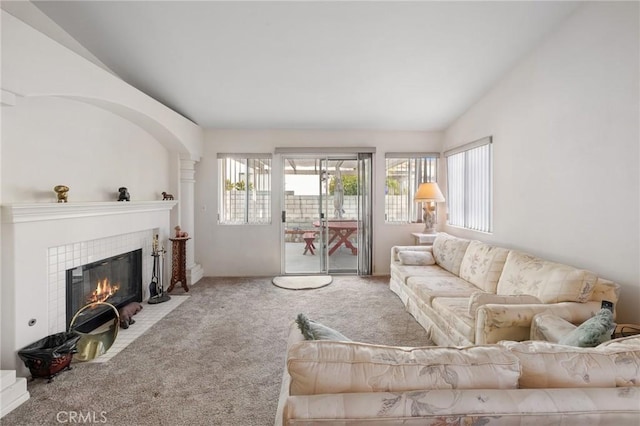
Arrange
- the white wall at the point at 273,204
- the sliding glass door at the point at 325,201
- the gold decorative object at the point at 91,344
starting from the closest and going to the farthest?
1. the gold decorative object at the point at 91,344
2. the white wall at the point at 273,204
3. the sliding glass door at the point at 325,201

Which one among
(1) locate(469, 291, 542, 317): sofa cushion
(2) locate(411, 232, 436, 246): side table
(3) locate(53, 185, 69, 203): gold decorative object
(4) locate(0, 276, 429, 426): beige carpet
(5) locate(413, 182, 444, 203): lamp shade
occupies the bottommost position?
(4) locate(0, 276, 429, 426): beige carpet

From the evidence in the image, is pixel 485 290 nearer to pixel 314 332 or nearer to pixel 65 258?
pixel 314 332

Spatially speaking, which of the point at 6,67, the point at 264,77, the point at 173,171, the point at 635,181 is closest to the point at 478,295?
the point at 635,181

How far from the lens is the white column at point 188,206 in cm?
439

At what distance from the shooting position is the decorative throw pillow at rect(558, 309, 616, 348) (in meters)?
1.29

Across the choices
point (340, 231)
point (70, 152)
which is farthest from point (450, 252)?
point (70, 152)

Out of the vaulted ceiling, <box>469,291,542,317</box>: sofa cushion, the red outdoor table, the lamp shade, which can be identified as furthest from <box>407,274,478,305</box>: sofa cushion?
the vaulted ceiling

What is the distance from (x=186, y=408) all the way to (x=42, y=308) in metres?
1.42

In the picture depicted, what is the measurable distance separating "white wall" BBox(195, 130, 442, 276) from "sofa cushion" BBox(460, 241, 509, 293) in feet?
5.36

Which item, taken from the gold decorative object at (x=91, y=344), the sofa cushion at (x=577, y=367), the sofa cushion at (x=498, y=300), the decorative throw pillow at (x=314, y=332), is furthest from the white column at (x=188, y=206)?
the sofa cushion at (x=577, y=367)

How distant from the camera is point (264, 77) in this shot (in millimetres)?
3441

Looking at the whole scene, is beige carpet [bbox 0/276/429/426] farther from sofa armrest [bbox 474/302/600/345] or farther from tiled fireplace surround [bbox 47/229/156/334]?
sofa armrest [bbox 474/302/600/345]

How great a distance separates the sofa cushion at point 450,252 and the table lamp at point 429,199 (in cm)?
63

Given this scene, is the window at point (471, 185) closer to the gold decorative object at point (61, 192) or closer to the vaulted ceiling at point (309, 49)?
the vaulted ceiling at point (309, 49)
